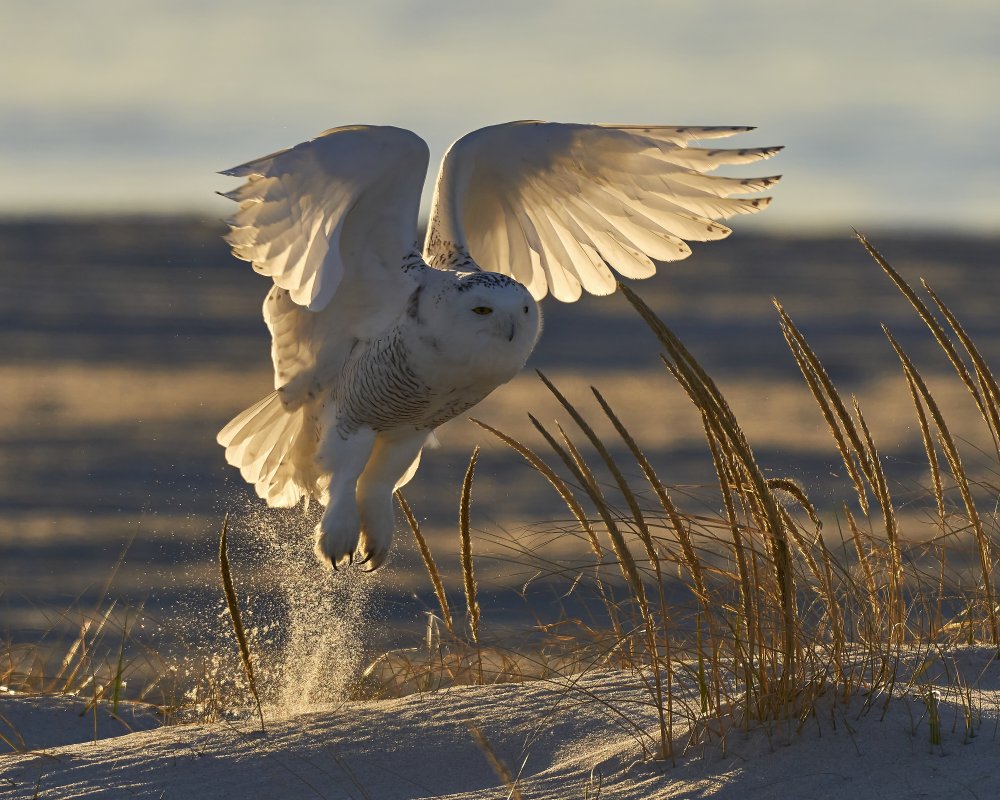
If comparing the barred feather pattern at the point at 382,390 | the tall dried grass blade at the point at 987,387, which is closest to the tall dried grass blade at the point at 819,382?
the tall dried grass blade at the point at 987,387

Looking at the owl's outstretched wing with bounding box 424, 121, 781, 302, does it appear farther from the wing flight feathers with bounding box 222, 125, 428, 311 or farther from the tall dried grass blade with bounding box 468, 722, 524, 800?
the tall dried grass blade with bounding box 468, 722, 524, 800

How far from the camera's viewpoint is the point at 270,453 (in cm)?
532

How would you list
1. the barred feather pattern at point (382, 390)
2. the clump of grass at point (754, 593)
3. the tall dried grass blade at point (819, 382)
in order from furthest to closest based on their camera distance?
the barred feather pattern at point (382, 390) < the tall dried grass blade at point (819, 382) < the clump of grass at point (754, 593)

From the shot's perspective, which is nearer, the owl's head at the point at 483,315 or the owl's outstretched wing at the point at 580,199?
the owl's head at the point at 483,315

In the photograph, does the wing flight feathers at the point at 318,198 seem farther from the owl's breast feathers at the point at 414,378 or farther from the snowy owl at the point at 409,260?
the owl's breast feathers at the point at 414,378


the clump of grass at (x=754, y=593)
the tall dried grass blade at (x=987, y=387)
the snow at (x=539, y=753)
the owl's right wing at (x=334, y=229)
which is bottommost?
the snow at (x=539, y=753)

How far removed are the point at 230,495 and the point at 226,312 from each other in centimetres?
473

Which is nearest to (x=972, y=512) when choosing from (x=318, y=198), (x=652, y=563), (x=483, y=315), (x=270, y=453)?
(x=652, y=563)

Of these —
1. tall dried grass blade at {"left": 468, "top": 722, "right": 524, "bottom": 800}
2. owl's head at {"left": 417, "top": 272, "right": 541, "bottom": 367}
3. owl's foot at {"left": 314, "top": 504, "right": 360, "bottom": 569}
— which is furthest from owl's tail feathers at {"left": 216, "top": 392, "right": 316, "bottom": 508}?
tall dried grass blade at {"left": 468, "top": 722, "right": 524, "bottom": 800}

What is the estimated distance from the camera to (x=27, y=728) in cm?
414

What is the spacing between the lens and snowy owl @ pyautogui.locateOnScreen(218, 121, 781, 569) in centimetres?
414

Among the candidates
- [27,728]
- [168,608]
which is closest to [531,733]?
[27,728]

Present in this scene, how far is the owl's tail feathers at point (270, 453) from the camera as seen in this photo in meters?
5.27

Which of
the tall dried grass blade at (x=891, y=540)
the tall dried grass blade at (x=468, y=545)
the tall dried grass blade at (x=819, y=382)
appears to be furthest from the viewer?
the tall dried grass blade at (x=468, y=545)
